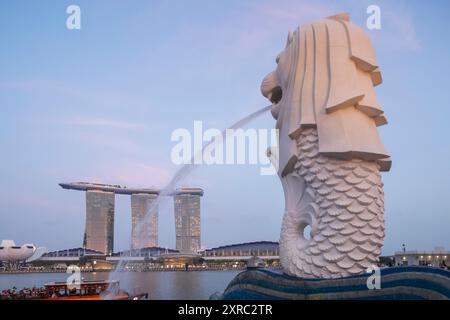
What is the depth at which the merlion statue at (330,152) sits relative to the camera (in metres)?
11.5

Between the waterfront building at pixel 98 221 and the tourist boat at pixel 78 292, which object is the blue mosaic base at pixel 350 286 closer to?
the tourist boat at pixel 78 292

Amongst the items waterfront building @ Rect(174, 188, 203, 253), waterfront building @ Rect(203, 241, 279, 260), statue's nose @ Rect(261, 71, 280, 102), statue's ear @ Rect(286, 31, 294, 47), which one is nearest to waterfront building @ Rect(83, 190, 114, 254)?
waterfront building @ Rect(174, 188, 203, 253)

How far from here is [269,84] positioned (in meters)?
14.4

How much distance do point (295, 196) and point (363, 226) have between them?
2.23m

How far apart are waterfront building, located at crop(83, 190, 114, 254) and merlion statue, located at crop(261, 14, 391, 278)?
95316 mm

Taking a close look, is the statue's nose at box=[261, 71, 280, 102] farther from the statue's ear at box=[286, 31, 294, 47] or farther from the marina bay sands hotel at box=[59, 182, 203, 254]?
the marina bay sands hotel at box=[59, 182, 203, 254]

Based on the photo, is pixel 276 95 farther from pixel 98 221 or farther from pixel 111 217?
pixel 111 217

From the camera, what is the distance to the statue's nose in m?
14.3

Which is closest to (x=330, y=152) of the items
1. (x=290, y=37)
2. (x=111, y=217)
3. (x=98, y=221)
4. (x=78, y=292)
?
(x=290, y=37)

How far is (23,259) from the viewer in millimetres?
74188

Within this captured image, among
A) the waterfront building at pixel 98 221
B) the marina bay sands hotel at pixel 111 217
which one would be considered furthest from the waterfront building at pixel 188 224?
the waterfront building at pixel 98 221

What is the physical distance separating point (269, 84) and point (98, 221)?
3849 inches
